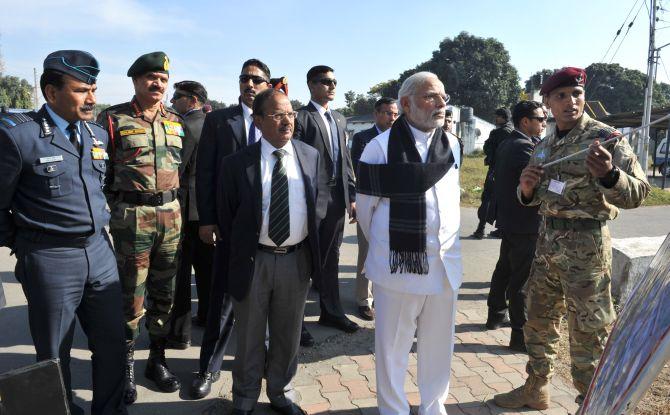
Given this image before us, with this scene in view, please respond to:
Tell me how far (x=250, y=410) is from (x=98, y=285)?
3.73 feet

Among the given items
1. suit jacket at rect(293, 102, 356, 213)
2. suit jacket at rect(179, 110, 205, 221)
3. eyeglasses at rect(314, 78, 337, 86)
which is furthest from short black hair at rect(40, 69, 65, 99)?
eyeglasses at rect(314, 78, 337, 86)

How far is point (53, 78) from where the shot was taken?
2393 mm

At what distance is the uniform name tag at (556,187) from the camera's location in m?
2.68

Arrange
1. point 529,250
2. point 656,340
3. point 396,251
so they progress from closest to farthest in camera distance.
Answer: point 656,340 → point 396,251 → point 529,250

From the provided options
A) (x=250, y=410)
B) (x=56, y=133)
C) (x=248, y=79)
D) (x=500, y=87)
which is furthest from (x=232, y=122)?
(x=500, y=87)

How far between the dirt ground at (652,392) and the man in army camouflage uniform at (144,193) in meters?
2.85

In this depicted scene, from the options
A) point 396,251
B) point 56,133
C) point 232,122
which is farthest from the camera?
point 232,122

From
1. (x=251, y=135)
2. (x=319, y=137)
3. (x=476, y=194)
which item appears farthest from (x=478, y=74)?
(x=251, y=135)

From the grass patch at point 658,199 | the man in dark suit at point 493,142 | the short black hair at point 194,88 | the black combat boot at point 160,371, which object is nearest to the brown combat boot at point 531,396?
the black combat boot at point 160,371

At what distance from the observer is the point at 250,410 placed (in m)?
2.82

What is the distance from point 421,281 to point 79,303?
185 cm

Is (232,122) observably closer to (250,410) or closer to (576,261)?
(250,410)

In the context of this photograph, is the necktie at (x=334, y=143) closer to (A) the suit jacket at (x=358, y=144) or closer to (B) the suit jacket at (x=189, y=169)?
(A) the suit jacket at (x=358, y=144)

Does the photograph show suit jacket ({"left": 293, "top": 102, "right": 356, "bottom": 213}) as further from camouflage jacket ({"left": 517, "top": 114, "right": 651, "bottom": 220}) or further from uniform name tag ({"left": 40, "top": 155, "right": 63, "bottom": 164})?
uniform name tag ({"left": 40, "top": 155, "right": 63, "bottom": 164})
